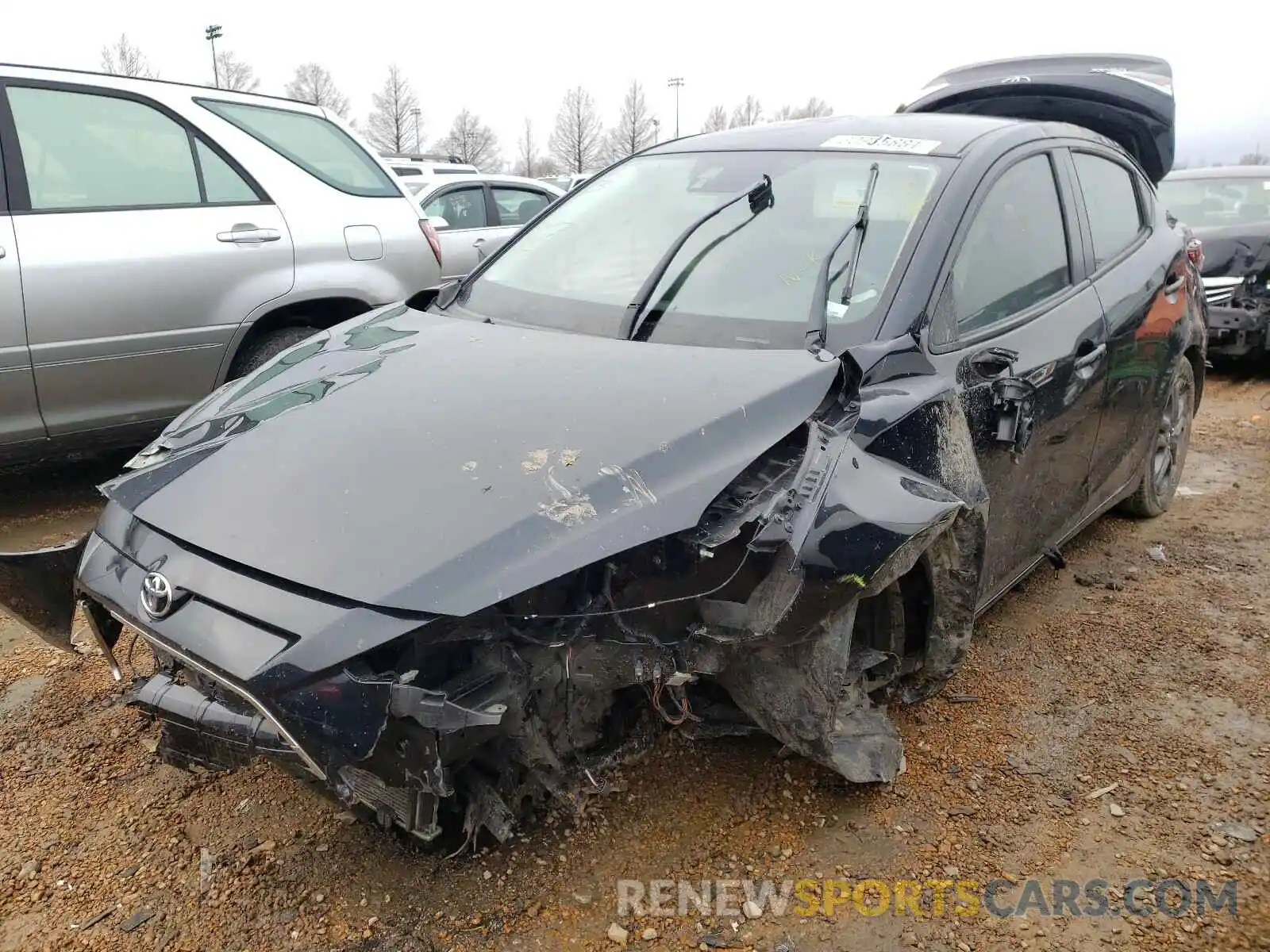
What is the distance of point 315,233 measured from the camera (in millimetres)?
4652

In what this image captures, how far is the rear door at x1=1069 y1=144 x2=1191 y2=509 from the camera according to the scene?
322cm

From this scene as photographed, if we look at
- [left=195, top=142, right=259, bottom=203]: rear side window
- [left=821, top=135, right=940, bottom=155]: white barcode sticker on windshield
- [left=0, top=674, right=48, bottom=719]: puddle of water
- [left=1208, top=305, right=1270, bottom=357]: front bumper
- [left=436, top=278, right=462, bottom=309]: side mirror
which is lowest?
[left=0, top=674, right=48, bottom=719]: puddle of water

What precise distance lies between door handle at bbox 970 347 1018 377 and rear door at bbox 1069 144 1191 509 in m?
0.80

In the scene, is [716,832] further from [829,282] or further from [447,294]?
[447,294]

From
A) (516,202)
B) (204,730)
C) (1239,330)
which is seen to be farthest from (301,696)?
(1239,330)

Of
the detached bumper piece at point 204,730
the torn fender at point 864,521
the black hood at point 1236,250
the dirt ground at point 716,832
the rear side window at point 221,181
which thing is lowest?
the dirt ground at point 716,832

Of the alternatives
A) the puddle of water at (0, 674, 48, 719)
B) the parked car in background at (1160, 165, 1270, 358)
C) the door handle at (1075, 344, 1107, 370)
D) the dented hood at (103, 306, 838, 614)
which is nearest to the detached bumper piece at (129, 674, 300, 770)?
the dented hood at (103, 306, 838, 614)

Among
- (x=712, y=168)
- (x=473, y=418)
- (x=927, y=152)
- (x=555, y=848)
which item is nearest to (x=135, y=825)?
(x=555, y=848)

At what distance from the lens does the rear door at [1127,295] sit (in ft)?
10.6

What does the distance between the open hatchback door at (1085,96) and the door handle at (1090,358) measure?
1770mm

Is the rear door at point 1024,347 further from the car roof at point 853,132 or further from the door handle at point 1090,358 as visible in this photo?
the car roof at point 853,132

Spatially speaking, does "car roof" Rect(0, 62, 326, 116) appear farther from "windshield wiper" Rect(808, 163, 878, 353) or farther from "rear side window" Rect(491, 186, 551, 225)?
"windshield wiper" Rect(808, 163, 878, 353)

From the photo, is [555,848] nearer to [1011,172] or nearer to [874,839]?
[874,839]

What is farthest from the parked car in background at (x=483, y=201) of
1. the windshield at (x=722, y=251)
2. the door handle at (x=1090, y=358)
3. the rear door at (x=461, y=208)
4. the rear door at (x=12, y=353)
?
the door handle at (x=1090, y=358)
